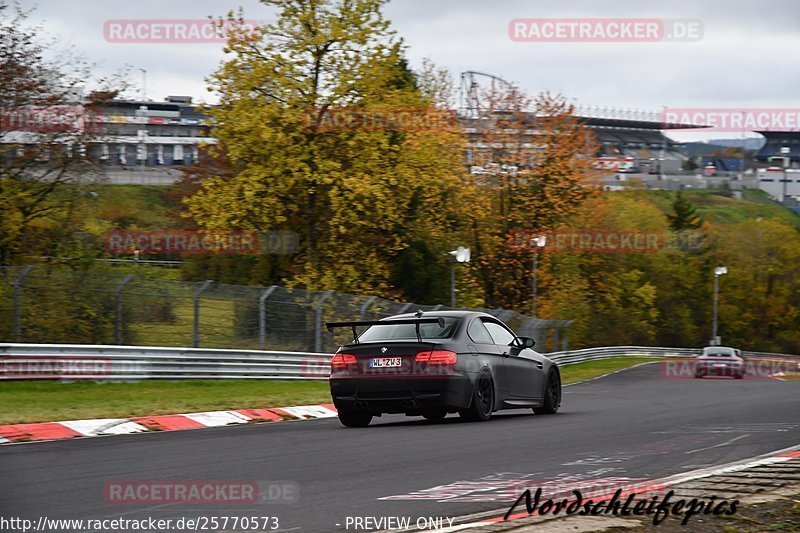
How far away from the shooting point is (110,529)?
638cm

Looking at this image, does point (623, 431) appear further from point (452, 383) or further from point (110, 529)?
point (110, 529)

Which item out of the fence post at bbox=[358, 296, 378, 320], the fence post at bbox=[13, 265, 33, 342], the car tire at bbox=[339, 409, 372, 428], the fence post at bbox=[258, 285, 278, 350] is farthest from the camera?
the fence post at bbox=[358, 296, 378, 320]

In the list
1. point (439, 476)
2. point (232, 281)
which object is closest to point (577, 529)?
point (439, 476)

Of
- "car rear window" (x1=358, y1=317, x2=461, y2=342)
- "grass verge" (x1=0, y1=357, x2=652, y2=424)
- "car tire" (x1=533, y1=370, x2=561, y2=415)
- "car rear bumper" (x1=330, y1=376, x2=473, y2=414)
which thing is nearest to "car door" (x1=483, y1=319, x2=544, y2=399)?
"car tire" (x1=533, y1=370, x2=561, y2=415)

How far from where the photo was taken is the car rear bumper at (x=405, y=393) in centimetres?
1349

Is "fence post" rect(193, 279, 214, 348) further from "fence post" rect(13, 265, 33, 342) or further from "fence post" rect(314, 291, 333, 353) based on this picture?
"fence post" rect(13, 265, 33, 342)

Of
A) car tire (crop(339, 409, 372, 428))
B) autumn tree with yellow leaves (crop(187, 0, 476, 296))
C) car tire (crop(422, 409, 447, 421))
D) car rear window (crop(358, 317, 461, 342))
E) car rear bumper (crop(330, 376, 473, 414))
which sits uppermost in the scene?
autumn tree with yellow leaves (crop(187, 0, 476, 296))

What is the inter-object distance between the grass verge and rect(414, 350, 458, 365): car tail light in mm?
4163

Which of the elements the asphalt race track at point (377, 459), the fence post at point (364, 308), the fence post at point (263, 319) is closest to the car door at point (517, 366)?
the asphalt race track at point (377, 459)

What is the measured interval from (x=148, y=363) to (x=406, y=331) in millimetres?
9844

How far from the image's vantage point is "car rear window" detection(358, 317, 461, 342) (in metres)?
14.0

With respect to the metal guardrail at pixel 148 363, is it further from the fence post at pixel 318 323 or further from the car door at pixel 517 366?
the car door at pixel 517 366

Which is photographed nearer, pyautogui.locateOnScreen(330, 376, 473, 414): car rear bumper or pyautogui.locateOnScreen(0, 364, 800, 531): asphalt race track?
pyautogui.locateOnScreen(0, 364, 800, 531): asphalt race track

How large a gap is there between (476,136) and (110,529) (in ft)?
152
